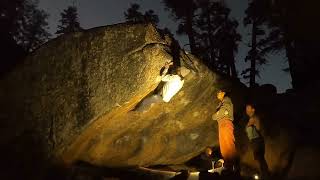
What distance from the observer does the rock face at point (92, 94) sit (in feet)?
31.3

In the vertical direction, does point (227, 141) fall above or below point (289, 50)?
below

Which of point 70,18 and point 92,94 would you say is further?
point 70,18

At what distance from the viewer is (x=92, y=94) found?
975 cm

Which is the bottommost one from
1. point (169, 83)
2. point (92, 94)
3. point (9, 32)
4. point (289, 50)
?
point (92, 94)

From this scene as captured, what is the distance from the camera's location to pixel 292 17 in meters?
19.6

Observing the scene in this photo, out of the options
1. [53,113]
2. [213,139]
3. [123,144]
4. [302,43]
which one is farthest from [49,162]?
[302,43]

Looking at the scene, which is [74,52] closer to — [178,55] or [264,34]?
[178,55]

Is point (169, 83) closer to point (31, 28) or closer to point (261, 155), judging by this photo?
point (261, 155)

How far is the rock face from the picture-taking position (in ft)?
31.3

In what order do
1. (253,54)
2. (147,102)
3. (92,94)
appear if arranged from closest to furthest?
(92,94) < (147,102) < (253,54)

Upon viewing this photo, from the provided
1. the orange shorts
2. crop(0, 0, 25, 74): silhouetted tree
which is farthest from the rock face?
crop(0, 0, 25, 74): silhouetted tree

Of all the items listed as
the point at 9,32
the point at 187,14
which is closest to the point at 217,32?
the point at 187,14

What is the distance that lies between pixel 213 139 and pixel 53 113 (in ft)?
18.6

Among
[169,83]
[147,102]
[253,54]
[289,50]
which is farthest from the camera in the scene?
[253,54]
